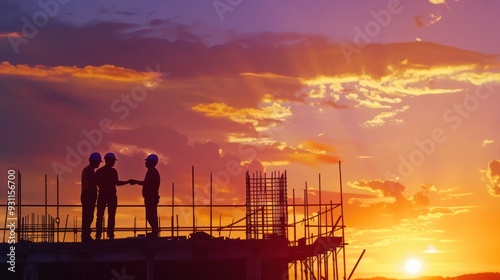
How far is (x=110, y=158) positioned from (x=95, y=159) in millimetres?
467

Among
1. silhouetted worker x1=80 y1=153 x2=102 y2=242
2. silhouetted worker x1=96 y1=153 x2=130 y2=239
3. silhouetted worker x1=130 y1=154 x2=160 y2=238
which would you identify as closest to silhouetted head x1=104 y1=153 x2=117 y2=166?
silhouetted worker x1=96 y1=153 x2=130 y2=239

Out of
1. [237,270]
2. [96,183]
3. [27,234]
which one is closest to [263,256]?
[237,270]

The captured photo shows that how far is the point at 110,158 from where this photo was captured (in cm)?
2786

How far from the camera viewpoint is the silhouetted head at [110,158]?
91.1 feet

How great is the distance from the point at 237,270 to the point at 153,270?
9.37 ft

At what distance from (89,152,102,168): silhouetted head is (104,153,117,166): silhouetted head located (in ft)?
0.71

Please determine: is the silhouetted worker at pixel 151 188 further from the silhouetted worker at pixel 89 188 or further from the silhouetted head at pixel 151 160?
the silhouetted worker at pixel 89 188

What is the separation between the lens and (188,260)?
2948cm

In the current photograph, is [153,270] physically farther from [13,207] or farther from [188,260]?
[13,207]

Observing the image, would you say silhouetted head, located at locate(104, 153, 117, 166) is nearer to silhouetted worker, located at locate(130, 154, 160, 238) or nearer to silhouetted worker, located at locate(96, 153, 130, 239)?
silhouetted worker, located at locate(96, 153, 130, 239)

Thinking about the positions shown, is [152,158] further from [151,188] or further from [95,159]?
[95,159]

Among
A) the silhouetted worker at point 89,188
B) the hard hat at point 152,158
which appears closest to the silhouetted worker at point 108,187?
the silhouetted worker at point 89,188

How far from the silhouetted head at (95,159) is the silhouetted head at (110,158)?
22cm

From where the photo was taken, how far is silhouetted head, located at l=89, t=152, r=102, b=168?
27.7m
